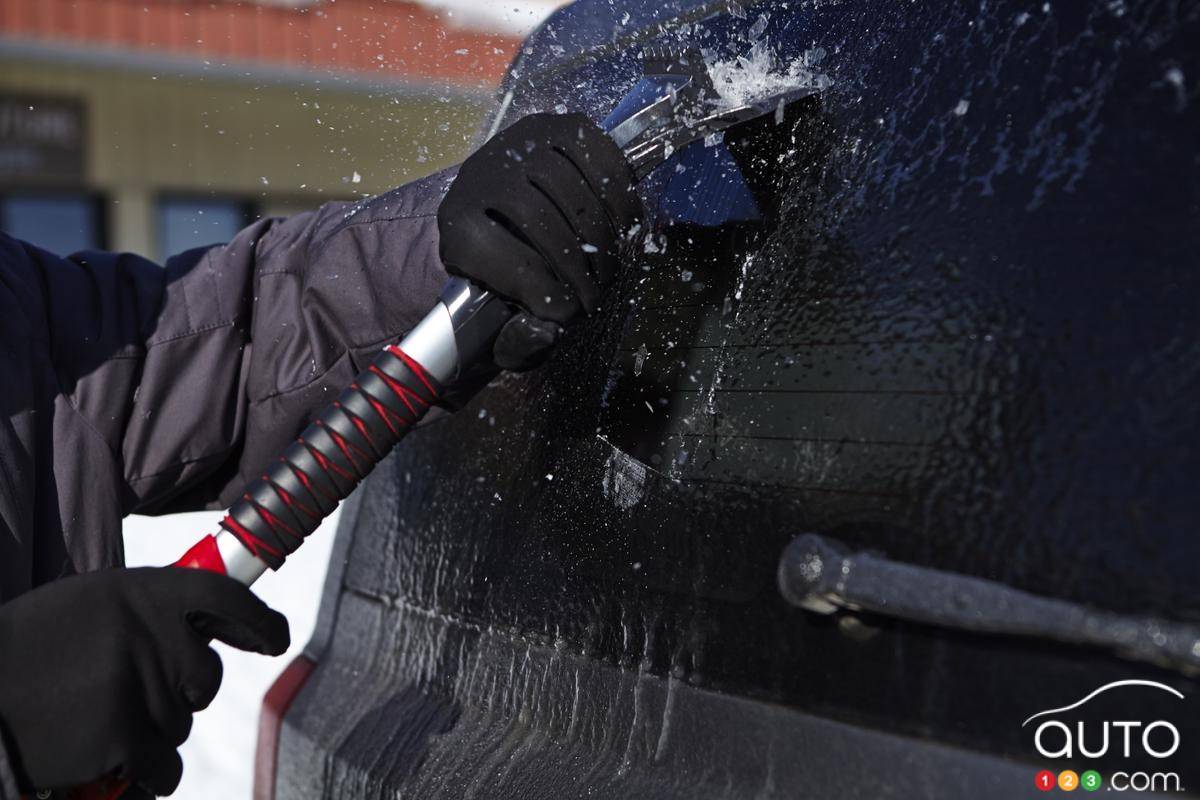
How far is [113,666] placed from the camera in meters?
1.18

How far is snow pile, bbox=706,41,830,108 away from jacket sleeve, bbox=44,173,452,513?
0.42 m

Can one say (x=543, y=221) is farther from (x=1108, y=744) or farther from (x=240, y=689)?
(x=240, y=689)

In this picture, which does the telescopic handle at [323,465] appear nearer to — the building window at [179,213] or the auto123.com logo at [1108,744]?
the auto123.com logo at [1108,744]

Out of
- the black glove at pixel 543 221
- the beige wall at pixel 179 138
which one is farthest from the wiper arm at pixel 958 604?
the beige wall at pixel 179 138

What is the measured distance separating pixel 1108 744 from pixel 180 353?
1277 millimetres

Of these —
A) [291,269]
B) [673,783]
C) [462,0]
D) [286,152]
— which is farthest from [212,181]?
[673,783]

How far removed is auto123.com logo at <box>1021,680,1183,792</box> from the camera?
81 cm

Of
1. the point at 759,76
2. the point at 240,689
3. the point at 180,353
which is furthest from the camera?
the point at 240,689

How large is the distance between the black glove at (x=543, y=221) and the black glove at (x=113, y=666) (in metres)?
0.43

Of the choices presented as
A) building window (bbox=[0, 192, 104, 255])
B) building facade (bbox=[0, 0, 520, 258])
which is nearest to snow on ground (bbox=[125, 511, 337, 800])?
building facade (bbox=[0, 0, 520, 258])

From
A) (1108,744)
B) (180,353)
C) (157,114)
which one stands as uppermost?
(157,114)

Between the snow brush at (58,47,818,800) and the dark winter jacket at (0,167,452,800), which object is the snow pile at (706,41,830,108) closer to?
the snow brush at (58,47,818,800)

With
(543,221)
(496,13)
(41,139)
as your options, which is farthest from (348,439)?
(41,139)

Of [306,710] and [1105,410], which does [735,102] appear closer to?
[1105,410]
